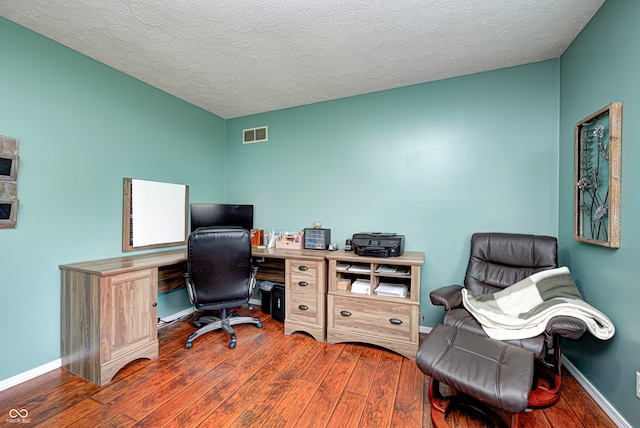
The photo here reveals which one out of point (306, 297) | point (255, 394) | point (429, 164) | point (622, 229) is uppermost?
point (429, 164)

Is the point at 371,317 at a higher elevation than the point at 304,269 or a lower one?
lower

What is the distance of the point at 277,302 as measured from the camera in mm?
2998

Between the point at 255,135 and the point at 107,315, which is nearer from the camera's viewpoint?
the point at 107,315

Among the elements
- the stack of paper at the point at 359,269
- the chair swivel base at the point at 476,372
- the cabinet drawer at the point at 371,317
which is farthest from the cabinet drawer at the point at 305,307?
the chair swivel base at the point at 476,372

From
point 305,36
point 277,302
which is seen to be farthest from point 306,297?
point 305,36

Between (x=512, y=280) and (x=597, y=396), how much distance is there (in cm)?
82

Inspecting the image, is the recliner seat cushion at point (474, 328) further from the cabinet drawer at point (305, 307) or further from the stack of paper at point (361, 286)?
the cabinet drawer at point (305, 307)

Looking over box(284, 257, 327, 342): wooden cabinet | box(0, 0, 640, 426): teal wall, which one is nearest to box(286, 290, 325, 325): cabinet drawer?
box(284, 257, 327, 342): wooden cabinet

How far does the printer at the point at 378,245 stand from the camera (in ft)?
8.03

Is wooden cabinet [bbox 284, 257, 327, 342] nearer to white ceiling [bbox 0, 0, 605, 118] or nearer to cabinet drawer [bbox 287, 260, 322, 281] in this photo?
cabinet drawer [bbox 287, 260, 322, 281]

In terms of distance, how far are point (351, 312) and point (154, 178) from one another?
2.50 meters

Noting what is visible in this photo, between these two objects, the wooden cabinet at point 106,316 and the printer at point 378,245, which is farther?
the printer at point 378,245

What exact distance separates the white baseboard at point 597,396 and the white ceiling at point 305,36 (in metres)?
2.50

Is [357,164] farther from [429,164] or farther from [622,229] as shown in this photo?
[622,229]
